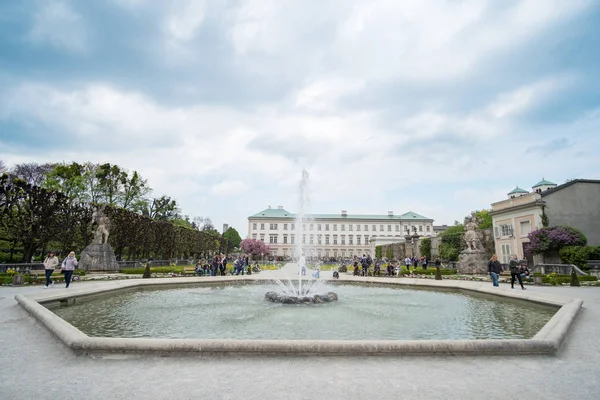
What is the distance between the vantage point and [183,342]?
205 inches

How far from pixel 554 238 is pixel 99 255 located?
3729cm

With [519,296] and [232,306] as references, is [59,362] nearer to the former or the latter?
[232,306]

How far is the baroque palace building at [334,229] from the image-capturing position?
102 metres

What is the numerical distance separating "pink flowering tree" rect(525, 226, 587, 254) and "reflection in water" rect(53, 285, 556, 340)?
20.4 m

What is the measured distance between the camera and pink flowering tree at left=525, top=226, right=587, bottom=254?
27062mm

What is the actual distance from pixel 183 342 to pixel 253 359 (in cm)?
117

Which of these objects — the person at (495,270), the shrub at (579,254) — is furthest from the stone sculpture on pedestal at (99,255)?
the shrub at (579,254)

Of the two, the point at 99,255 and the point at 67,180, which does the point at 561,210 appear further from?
the point at 67,180

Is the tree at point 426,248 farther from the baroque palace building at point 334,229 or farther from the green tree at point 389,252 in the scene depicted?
the baroque palace building at point 334,229

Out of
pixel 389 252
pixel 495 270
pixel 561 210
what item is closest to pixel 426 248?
pixel 389 252

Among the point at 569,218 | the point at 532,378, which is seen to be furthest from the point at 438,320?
the point at 569,218

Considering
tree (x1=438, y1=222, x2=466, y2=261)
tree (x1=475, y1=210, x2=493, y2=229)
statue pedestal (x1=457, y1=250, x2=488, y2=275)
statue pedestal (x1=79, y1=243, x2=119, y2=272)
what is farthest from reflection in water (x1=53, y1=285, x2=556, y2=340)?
tree (x1=475, y1=210, x2=493, y2=229)

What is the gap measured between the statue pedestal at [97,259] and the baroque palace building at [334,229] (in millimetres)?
74619

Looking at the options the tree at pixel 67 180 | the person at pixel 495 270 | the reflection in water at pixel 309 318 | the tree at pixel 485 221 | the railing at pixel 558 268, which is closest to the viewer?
the reflection in water at pixel 309 318
